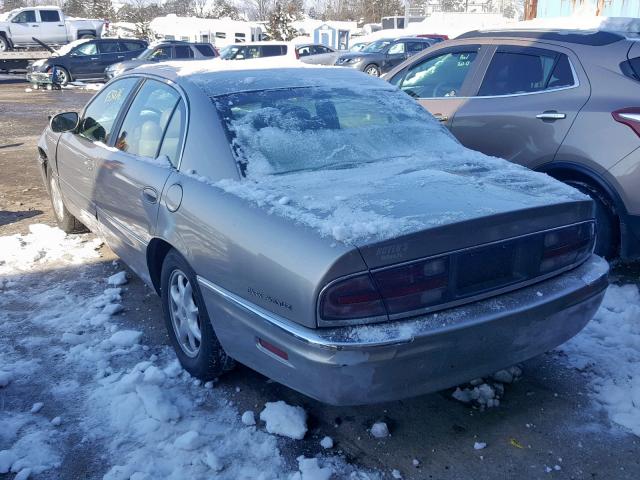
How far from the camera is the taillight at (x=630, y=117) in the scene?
4.18 meters

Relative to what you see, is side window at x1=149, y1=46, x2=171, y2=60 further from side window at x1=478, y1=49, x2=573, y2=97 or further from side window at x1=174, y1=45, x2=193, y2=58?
side window at x1=478, y1=49, x2=573, y2=97

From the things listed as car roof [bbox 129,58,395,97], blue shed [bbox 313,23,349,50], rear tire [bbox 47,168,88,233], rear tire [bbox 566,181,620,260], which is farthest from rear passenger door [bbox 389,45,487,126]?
blue shed [bbox 313,23,349,50]

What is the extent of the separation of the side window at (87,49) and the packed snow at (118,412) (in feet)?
68.3

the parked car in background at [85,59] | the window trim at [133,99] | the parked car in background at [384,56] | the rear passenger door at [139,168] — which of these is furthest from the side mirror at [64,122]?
the parked car in background at [85,59]

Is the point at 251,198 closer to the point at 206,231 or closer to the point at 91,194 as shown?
the point at 206,231

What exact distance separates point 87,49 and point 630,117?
22.3m

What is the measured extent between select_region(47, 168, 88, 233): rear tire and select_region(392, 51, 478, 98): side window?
3279 mm

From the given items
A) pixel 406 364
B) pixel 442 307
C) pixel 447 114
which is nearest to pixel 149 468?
pixel 406 364

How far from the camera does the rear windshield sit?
10.2 ft

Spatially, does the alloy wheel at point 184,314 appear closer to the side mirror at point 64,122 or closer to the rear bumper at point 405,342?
the rear bumper at point 405,342

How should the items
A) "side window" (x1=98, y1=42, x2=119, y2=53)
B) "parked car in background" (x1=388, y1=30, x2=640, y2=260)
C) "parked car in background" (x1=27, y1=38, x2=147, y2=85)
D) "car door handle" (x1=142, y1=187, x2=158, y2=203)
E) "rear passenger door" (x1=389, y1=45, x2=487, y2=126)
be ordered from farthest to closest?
"side window" (x1=98, y1=42, x2=119, y2=53)
"parked car in background" (x1=27, y1=38, x2=147, y2=85)
"rear passenger door" (x1=389, y1=45, x2=487, y2=126)
"parked car in background" (x1=388, y1=30, x2=640, y2=260)
"car door handle" (x1=142, y1=187, x2=158, y2=203)

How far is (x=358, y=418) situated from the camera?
116 inches

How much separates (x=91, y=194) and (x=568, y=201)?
10.3 ft

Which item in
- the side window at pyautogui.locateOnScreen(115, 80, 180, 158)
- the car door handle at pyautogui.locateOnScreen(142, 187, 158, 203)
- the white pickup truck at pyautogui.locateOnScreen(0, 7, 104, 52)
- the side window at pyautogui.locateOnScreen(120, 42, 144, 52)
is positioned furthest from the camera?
the white pickup truck at pyautogui.locateOnScreen(0, 7, 104, 52)
